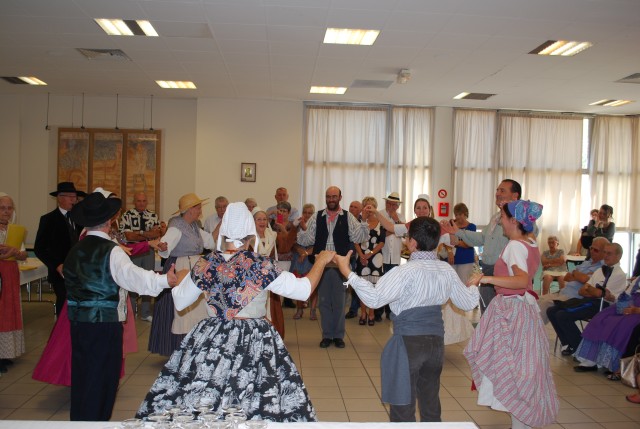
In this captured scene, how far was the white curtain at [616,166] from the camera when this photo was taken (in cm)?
1192

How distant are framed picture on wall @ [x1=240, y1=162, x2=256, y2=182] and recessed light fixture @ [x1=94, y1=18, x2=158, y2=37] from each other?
13.9 ft

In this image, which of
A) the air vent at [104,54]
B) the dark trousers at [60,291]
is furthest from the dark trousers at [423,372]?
the air vent at [104,54]

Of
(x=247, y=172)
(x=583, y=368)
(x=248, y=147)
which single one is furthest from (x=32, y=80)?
(x=583, y=368)

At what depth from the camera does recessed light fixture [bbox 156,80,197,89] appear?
9570mm

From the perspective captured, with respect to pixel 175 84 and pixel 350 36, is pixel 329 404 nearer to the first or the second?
pixel 350 36

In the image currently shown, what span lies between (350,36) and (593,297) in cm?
406

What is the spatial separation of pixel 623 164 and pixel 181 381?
11.9 meters

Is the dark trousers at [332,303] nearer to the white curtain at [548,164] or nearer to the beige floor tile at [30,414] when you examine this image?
the beige floor tile at [30,414]

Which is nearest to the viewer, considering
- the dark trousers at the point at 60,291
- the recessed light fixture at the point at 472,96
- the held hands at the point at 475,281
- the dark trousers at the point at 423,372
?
the dark trousers at the point at 423,372

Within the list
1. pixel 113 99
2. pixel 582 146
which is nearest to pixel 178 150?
pixel 113 99

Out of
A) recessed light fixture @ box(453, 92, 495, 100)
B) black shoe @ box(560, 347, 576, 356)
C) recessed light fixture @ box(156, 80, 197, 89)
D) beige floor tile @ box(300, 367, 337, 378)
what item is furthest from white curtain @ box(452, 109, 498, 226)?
beige floor tile @ box(300, 367, 337, 378)

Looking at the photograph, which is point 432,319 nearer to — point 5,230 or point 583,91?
point 5,230

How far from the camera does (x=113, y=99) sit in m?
11.0

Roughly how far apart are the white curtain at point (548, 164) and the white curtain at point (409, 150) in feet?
5.24
